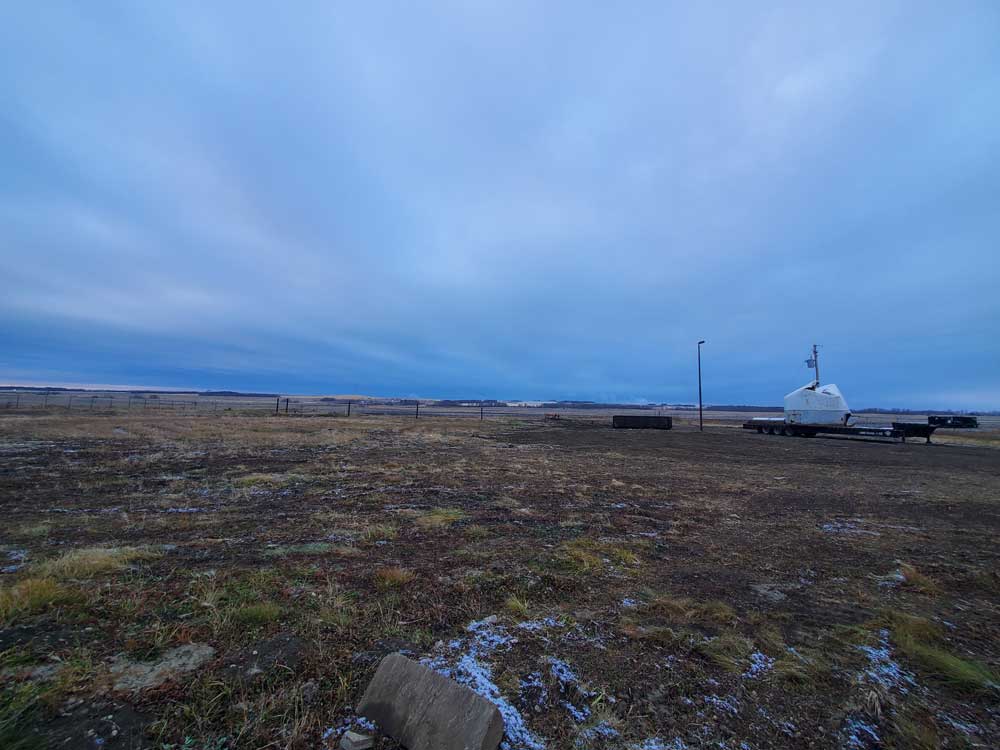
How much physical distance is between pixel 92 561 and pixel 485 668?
490cm

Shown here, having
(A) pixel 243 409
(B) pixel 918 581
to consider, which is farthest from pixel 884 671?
(A) pixel 243 409

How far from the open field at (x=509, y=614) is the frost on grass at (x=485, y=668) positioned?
2 cm

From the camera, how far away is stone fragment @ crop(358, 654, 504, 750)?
7.69 ft

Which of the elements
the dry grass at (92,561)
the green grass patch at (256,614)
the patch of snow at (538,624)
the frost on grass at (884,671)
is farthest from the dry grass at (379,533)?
the frost on grass at (884,671)

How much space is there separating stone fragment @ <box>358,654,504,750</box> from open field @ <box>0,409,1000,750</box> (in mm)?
244

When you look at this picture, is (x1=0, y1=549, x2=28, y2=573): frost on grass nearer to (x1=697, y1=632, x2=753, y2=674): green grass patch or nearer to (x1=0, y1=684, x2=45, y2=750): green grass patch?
(x1=0, y1=684, x2=45, y2=750): green grass patch

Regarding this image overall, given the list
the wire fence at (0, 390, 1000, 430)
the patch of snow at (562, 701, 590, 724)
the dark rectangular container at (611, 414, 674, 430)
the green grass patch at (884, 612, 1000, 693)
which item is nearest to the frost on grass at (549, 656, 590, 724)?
the patch of snow at (562, 701, 590, 724)

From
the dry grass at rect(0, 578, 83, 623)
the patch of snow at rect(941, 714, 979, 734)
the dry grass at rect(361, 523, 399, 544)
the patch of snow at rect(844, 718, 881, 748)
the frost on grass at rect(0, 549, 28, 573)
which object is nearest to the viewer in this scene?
the patch of snow at rect(844, 718, 881, 748)

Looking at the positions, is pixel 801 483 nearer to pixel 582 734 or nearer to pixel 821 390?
pixel 582 734

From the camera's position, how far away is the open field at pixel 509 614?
8.81 feet

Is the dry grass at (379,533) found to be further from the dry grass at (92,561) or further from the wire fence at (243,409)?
the wire fence at (243,409)

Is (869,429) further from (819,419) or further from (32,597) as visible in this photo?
(32,597)

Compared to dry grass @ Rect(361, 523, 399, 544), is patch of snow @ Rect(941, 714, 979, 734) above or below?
below

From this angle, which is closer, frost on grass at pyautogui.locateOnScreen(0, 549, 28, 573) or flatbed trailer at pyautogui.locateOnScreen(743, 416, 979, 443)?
frost on grass at pyautogui.locateOnScreen(0, 549, 28, 573)
